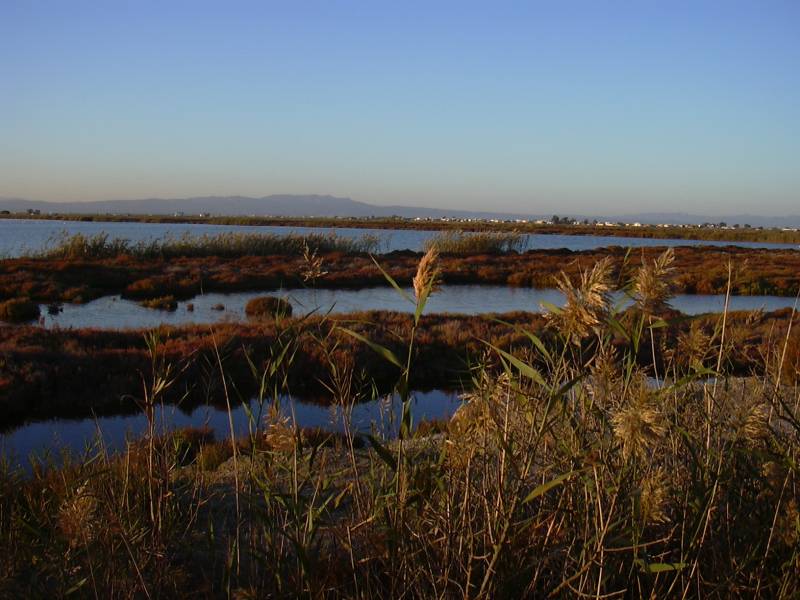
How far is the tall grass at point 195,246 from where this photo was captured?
29.0 m

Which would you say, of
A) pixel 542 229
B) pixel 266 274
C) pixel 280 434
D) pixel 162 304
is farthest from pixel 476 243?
pixel 542 229

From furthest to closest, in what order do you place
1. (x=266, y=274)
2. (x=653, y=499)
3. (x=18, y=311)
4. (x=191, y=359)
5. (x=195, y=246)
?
1. (x=195, y=246)
2. (x=266, y=274)
3. (x=18, y=311)
4. (x=191, y=359)
5. (x=653, y=499)

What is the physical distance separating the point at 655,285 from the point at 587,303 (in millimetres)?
316

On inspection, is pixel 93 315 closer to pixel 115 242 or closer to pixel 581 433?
pixel 115 242

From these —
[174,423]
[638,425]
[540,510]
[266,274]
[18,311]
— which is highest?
[638,425]

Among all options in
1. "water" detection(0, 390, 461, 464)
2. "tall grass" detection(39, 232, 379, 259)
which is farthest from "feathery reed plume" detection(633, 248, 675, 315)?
"tall grass" detection(39, 232, 379, 259)

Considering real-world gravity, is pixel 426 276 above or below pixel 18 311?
above

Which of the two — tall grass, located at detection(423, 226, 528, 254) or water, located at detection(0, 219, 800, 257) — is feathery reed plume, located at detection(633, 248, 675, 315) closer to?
water, located at detection(0, 219, 800, 257)

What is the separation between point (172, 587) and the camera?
2787mm

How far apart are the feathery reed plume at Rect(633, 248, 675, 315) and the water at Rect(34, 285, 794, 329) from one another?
1103 centimetres

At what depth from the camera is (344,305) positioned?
65.0 feet

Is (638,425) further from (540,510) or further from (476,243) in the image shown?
(476,243)

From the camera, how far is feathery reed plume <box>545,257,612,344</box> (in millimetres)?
1615

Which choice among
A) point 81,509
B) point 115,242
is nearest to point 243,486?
point 81,509
